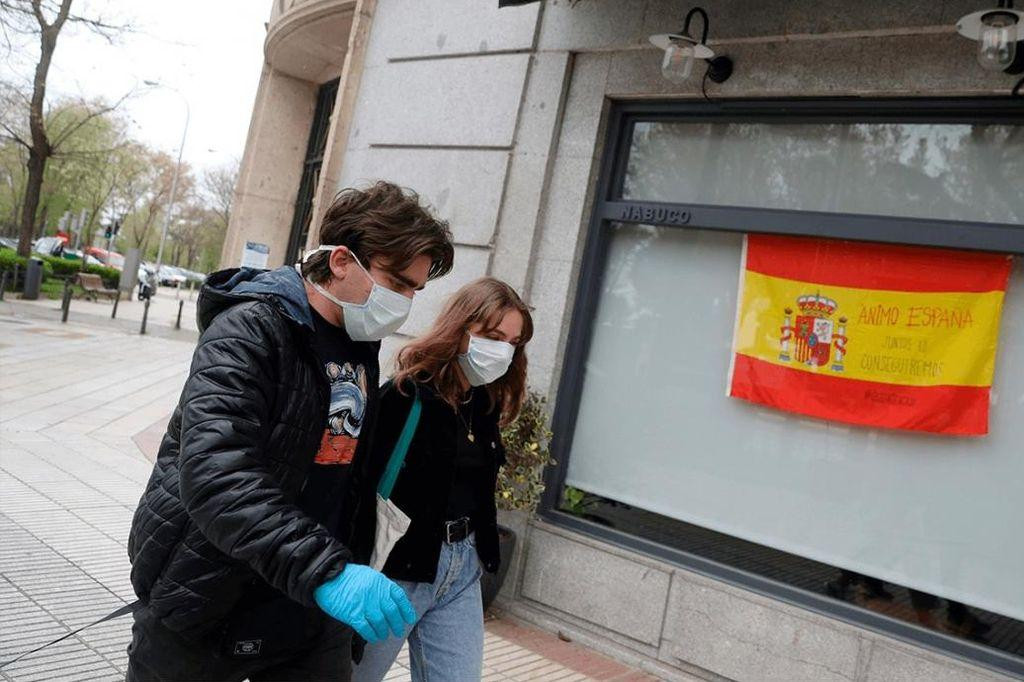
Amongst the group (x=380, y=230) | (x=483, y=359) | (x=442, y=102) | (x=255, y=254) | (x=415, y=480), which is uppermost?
(x=442, y=102)

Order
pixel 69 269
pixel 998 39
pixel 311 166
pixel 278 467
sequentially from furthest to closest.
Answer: pixel 69 269 → pixel 311 166 → pixel 998 39 → pixel 278 467

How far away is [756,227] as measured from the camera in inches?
199

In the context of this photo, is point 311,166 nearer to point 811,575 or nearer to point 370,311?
point 811,575

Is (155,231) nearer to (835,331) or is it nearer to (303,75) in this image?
(303,75)

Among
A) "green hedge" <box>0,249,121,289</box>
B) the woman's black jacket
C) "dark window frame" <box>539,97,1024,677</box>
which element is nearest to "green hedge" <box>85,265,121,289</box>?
"green hedge" <box>0,249,121,289</box>

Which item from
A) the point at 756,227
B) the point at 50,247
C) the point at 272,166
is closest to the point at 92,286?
the point at 50,247

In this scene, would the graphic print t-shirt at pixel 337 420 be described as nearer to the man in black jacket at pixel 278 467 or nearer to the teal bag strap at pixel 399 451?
the man in black jacket at pixel 278 467

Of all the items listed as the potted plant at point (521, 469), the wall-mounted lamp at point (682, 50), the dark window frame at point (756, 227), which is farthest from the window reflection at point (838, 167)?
the potted plant at point (521, 469)

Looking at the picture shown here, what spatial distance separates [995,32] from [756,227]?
156cm

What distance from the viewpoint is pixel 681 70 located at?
4.93 metres

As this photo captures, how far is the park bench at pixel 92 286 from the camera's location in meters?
26.5

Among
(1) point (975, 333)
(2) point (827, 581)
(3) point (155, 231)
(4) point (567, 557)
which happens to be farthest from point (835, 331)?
(3) point (155, 231)

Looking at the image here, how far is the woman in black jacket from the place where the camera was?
271 centimetres

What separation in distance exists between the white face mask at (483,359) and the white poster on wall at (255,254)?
27.4 ft
